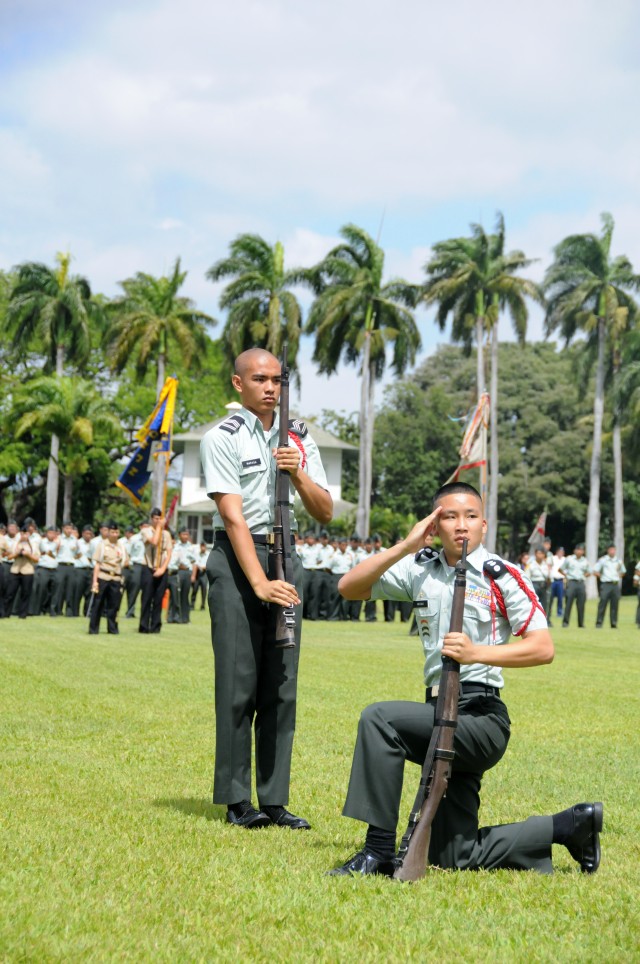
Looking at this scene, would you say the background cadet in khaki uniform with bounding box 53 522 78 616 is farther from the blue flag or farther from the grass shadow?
the grass shadow

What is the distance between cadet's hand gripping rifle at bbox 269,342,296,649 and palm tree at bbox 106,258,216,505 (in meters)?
45.1

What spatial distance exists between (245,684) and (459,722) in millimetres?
1540

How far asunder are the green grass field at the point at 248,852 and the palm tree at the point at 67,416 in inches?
1608

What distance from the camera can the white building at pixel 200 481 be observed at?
67.8 m

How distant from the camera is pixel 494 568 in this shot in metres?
5.11

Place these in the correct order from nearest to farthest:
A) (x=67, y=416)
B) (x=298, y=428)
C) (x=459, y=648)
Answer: (x=459, y=648) → (x=298, y=428) → (x=67, y=416)

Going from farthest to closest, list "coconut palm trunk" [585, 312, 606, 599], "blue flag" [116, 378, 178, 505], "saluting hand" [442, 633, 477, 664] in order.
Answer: "coconut palm trunk" [585, 312, 606, 599]
"blue flag" [116, 378, 178, 505]
"saluting hand" [442, 633, 477, 664]

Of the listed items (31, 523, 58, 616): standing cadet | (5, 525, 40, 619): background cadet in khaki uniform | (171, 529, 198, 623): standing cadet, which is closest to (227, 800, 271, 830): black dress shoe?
(171, 529, 198, 623): standing cadet

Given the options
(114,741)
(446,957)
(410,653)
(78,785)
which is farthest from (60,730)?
(410,653)

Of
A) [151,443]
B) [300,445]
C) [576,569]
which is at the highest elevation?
[151,443]

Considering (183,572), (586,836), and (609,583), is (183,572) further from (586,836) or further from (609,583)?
(586,836)

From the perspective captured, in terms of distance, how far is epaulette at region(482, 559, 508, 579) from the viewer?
5.11 meters

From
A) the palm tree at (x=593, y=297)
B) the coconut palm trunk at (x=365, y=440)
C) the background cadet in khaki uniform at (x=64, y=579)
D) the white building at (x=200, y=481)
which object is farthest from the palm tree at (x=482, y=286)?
the background cadet in khaki uniform at (x=64, y=579)

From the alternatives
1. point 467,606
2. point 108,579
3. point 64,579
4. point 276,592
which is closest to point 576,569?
point 64,579
